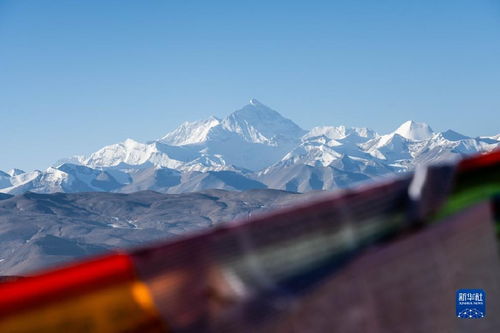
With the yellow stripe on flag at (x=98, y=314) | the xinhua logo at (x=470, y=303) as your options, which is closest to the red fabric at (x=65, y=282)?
the yellow stripe on flag at (x=98, y=314)

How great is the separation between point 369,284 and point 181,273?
2.45 ft

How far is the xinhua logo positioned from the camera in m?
2.63

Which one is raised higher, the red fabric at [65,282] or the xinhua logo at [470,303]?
the red fabric at [65,282]

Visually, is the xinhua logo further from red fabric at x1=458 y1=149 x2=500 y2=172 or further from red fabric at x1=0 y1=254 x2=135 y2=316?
red fabric at x1=0 y1=254 x2=135 y2=316

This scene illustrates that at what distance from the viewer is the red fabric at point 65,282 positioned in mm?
1672

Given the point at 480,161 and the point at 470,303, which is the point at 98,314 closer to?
the point at 470,303

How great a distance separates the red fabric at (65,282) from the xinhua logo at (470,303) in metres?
1.43

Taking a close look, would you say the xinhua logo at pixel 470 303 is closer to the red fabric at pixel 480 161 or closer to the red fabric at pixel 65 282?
the red fabric at pixel 480 161

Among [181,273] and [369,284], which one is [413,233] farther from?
[181,273]

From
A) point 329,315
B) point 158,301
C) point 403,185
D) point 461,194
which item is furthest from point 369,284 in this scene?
point 158,301

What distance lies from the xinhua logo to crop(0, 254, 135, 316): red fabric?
1434 millimetres

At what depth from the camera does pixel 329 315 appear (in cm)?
215

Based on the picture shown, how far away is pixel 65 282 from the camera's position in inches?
69.2

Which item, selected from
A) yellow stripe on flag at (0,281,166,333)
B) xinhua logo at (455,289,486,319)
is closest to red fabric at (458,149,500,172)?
xinhua logo at (455,289,486,319)
